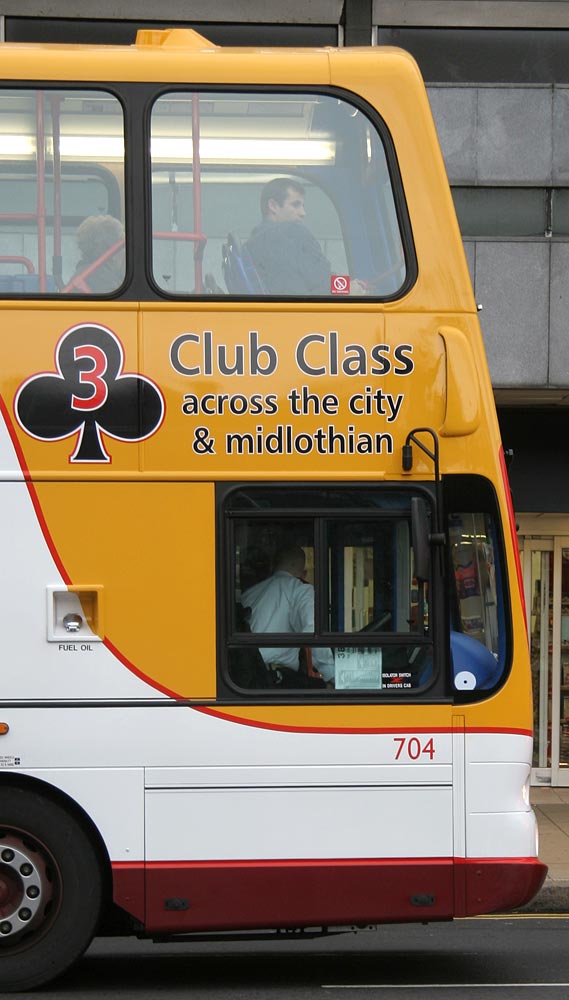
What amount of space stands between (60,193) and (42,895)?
3.36 meters

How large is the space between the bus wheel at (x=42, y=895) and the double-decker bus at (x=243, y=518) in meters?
0.01

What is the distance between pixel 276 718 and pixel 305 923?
967 mm

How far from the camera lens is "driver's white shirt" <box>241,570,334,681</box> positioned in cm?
661

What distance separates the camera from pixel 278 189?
6691 millimetres

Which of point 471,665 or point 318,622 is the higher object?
point 318,622

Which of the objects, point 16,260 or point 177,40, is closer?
point 16,260

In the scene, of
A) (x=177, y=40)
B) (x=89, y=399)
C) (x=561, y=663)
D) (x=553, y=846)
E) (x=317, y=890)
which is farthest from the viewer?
(x=561, y=663)

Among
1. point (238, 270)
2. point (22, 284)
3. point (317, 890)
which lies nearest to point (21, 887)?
point (317, 890)

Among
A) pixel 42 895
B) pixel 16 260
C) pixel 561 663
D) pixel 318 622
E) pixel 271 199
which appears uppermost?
pixel 271 199

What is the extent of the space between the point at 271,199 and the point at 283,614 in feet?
6.60

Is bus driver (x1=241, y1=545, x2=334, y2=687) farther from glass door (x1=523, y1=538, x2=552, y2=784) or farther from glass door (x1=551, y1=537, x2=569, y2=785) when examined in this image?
glass door (x1=551, y1=537, x2=569, y2=785)

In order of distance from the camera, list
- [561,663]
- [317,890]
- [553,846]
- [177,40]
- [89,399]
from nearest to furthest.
A: [317,890], [89,399], [177,40], [553,846], [561,663]

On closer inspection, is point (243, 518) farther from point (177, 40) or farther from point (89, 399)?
point (177, 40)

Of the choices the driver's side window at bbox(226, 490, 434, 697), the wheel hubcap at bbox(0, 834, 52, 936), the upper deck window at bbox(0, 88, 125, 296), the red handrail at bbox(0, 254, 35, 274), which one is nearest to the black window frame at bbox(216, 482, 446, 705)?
the driver's side window at bbox(226, 490, 434, 697)
